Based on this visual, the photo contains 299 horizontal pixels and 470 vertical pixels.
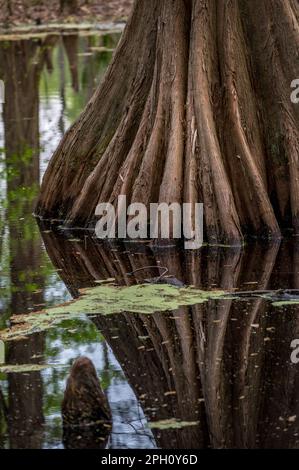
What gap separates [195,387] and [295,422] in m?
0.86

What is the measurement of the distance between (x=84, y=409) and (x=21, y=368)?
1270mm

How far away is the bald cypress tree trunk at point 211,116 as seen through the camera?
40.3 feet

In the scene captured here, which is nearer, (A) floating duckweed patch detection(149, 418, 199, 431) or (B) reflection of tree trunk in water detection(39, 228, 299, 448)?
(A) floating duckweed patch detection(149, 418, 199, 431)

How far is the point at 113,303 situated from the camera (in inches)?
408

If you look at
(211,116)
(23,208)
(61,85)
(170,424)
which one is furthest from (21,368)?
(61,85)

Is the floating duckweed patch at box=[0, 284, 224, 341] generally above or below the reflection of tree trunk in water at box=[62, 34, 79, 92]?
below

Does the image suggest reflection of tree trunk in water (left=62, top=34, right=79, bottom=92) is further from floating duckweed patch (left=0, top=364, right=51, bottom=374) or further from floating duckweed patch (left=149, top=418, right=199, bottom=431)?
floating duckweed patch (left=149, top=418, right=199, bottom=431)

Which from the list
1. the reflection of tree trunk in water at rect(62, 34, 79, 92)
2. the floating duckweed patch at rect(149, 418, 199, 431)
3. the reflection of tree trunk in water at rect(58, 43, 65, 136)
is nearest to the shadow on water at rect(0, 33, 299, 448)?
the floating duckweed patch at rect(149, 418, 199, 431)

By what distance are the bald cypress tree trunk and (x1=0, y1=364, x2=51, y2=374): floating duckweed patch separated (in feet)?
11.6

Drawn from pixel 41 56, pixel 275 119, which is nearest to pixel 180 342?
pixel 275 119

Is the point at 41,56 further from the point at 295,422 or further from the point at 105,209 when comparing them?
the point at 295,422

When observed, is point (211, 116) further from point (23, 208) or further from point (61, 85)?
point (61, 85)

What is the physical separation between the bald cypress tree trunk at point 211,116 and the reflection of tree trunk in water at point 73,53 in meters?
11.2

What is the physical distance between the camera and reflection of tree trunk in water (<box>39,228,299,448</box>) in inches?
308
